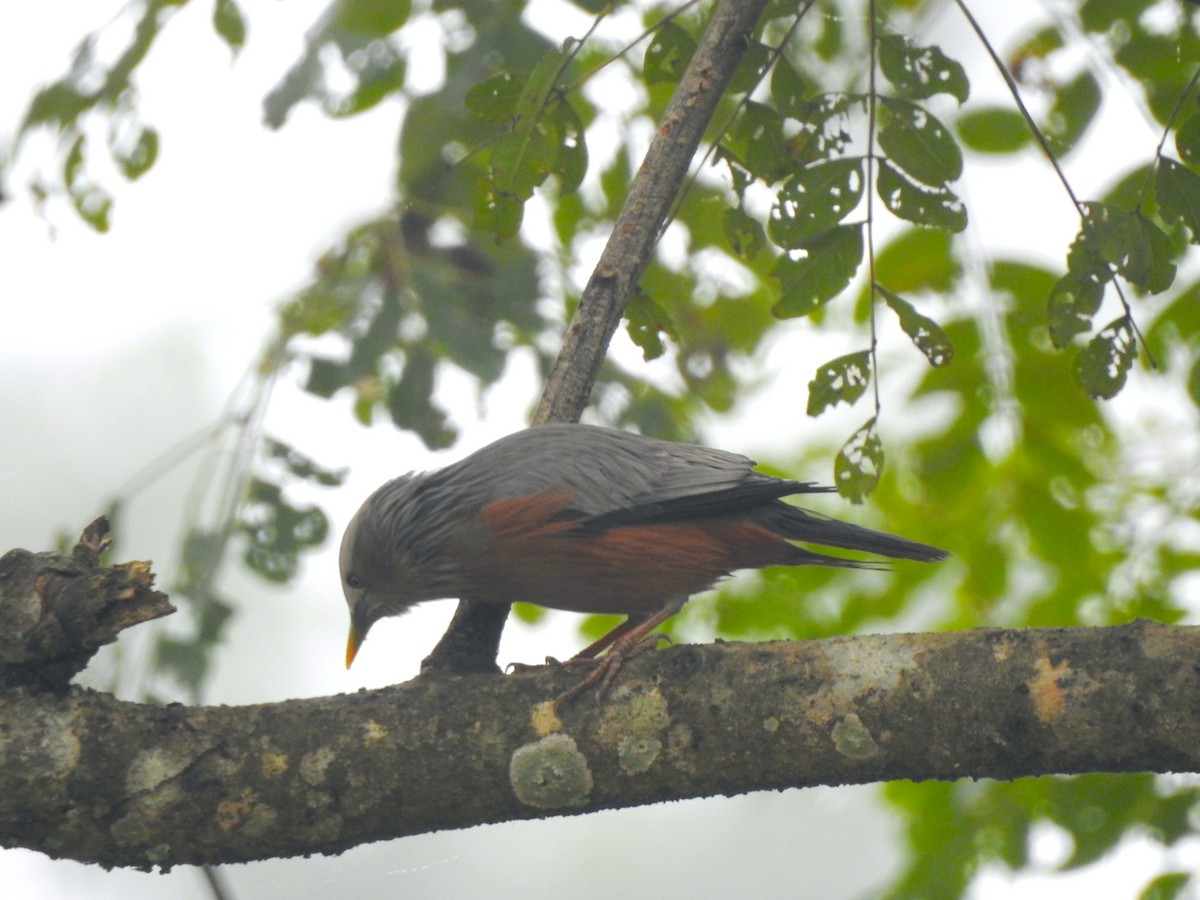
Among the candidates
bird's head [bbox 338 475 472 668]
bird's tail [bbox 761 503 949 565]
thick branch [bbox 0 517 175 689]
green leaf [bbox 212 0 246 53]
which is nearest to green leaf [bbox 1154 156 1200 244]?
bird's tail [bbox 761 503 949 565]

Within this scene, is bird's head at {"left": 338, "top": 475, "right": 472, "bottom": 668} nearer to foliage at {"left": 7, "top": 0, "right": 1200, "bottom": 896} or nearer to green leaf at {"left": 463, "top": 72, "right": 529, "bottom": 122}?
foliage at {"left": 7, "top": 0, "right": 1200, "bottom": 896}

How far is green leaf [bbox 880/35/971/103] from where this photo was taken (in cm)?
348

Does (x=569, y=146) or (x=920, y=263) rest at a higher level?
(x=920, y=263)

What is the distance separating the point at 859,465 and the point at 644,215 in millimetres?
1050

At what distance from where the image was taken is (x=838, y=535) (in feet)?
12.6

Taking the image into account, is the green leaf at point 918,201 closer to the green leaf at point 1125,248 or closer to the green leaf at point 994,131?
the green leaf at point 1125,248

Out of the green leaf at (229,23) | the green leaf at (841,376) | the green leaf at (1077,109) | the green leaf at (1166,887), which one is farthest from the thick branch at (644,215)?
the green leaf at (1166,887)

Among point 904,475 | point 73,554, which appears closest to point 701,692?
point 73,554

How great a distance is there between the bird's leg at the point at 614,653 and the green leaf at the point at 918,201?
143cm

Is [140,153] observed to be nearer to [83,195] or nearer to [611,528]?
[83,195]

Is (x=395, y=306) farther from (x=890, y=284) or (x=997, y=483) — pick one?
(x=997, y=483)

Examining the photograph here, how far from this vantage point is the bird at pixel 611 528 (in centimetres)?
376

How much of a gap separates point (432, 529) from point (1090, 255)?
2.27 m

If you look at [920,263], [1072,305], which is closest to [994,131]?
[920,263]
